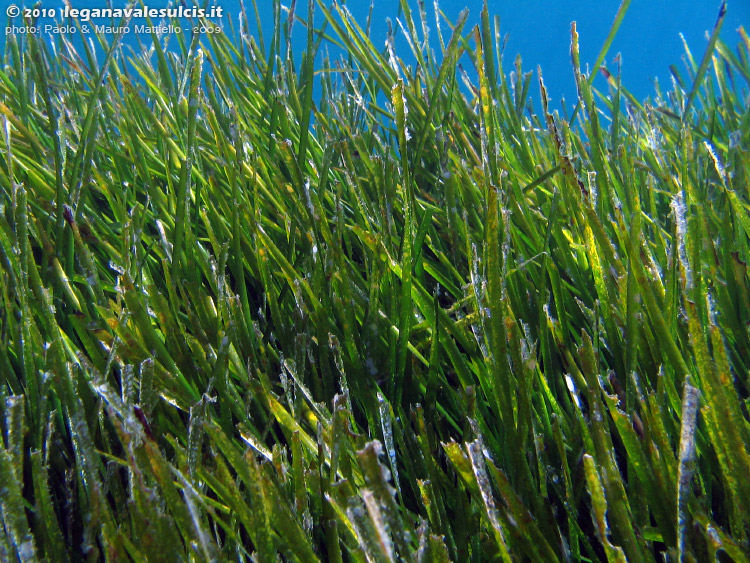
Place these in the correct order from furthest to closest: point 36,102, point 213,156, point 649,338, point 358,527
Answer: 1. point 36,102
2. point 213,156
3. point 649,338
4. point 358,527

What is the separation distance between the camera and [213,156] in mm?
514

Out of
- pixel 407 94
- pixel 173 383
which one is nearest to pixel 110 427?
pixel 173 383

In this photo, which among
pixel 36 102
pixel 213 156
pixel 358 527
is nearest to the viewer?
pixel 358 527

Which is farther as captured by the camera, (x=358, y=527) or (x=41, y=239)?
(x=41, y=239)

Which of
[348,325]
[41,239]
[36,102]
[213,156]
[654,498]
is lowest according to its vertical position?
[654,498]

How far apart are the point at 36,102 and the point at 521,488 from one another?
0.69m

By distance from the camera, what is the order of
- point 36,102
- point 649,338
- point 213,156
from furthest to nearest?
point 36,102 → point 213,156 → point 649,338

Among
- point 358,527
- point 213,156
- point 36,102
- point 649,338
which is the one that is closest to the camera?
point 358,527

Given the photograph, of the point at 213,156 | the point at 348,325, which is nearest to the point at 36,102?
the point at 213,156

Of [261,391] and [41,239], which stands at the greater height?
[41,239]

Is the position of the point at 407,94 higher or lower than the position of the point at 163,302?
higher

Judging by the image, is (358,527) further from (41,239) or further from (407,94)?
(407,94)

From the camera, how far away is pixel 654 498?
0.22 metres

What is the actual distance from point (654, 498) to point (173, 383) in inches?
9.0
